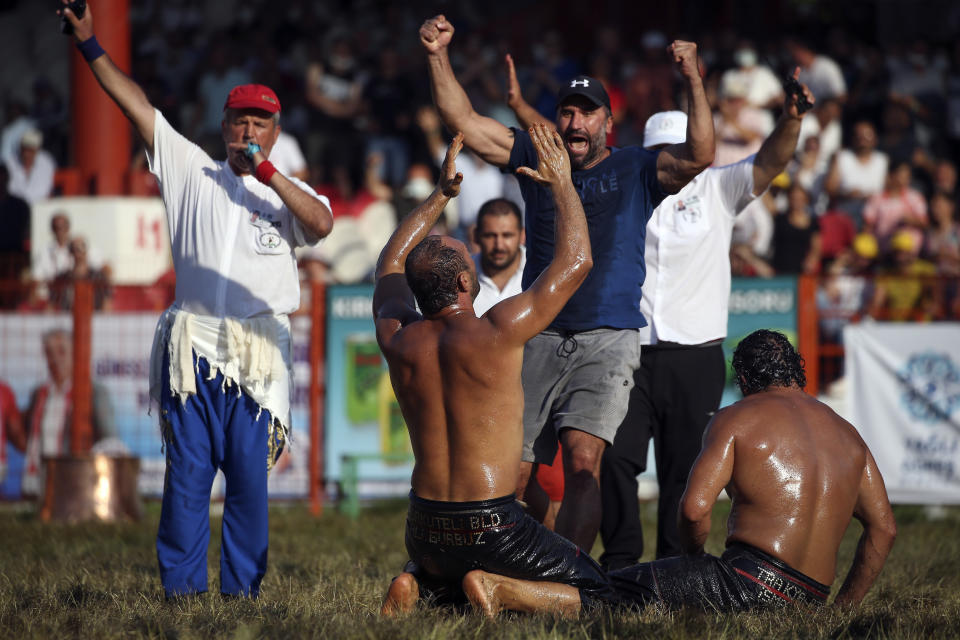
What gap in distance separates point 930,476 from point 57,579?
6700 mm

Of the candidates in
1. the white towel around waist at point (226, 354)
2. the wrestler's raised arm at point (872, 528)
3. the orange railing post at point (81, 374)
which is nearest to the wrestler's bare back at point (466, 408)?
the white towel around waist at point (226, 354)

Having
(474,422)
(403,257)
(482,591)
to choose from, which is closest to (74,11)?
(403,257)

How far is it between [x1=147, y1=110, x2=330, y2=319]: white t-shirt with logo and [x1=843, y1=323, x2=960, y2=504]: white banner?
18.4ft

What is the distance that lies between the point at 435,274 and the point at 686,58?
1.60 meters

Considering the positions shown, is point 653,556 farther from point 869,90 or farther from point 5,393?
point 869,90

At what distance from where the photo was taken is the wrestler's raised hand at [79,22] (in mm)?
5574

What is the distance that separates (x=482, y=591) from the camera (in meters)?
4.67

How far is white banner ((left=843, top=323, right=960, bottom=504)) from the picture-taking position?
9.59 m

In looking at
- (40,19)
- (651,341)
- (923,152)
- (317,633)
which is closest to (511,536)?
(317,633)

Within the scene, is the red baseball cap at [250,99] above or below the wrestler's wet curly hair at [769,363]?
above

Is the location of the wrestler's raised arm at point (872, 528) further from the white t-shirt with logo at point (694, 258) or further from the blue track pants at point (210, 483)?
the blue track pants at point (210, 483)

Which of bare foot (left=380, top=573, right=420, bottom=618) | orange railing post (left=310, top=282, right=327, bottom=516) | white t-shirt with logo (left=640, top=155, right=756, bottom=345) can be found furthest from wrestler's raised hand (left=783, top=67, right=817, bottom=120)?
orange railing post (left=310, top=282, right=327, bottom=516)

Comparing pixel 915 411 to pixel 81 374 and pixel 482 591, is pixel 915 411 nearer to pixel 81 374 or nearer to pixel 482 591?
pixel 482 591

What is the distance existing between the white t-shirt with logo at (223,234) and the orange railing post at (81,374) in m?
4.55
